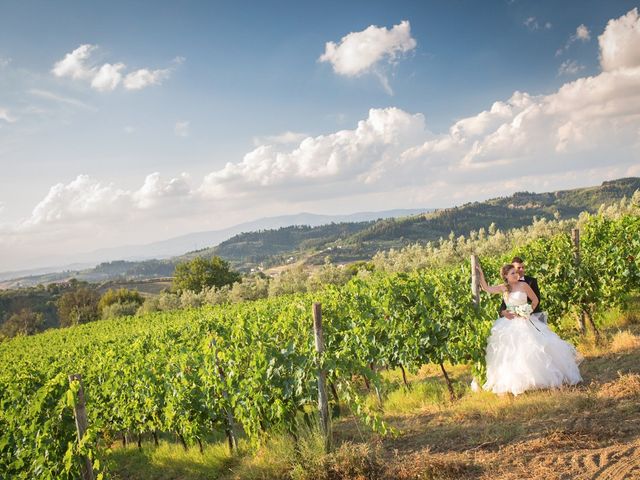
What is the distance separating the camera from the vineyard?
604 centimetres

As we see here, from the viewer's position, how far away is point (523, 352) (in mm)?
7020

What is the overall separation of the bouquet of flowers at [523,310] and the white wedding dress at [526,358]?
2.8 inches

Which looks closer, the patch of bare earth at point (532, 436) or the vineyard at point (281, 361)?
the patch of bare earth at point (532, 436)

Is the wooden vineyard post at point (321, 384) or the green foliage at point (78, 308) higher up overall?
the wooden vineyard post at point (321, 384)

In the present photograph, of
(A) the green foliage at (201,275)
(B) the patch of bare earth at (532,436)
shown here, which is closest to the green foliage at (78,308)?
(A) the green foliage at (201,275)

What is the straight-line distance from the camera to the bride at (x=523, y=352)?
6.93 m

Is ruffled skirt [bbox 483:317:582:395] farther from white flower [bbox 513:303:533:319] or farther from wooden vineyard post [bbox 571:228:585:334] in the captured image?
wooden vineyard post [bbox 571:228:585:334]

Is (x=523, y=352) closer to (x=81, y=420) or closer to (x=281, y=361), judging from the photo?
(x=281, y=361)

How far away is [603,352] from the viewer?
847 centimetres

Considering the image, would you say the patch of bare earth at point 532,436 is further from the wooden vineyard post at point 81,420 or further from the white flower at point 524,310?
the wooden vineyard post at point 81,420

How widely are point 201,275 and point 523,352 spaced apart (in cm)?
6092

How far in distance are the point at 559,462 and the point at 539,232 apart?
45851 mm

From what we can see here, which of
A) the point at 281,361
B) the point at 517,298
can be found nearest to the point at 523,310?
the point at 517,298

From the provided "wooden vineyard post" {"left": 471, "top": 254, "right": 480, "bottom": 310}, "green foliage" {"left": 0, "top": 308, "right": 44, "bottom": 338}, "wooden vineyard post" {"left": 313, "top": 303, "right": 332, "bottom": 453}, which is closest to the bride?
"wooden vineyard post" {"left": 471, "top": 254, "right": 480, "bottom": 310}
